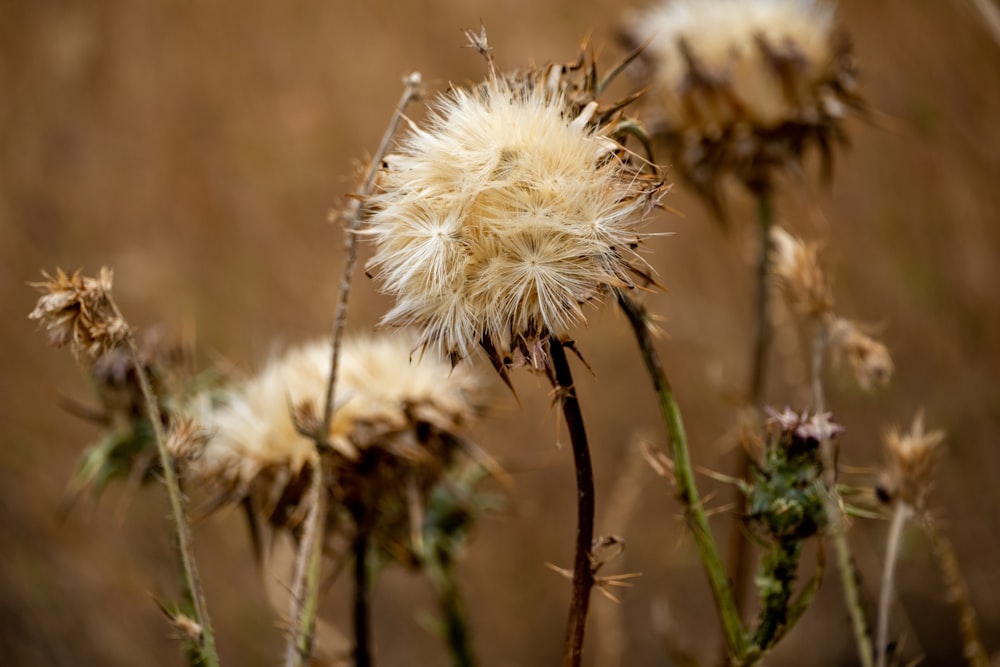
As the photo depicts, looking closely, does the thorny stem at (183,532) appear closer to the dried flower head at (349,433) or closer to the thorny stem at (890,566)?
the dried flower head at (349,433)

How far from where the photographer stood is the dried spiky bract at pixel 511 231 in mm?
483

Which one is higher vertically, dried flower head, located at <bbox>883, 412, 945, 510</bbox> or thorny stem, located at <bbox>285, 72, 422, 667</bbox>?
dried flower head, located at <bbox>883, 412, 945, 510</bbox>

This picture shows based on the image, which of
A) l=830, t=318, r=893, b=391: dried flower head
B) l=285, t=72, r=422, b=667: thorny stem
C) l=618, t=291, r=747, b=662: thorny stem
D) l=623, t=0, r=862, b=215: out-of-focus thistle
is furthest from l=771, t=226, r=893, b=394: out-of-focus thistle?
l=623, t=0, r=862, b=215: out-of-focus thistle

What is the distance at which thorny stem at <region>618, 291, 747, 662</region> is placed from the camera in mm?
544

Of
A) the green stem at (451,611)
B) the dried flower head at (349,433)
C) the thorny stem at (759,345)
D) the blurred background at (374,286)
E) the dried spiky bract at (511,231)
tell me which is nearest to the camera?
the dried spiky bract at (511,231)

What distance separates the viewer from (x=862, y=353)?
62cm

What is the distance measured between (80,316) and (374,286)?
135 cm

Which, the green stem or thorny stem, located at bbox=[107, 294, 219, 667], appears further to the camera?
the green stem

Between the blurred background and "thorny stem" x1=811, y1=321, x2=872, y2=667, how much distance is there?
1057 mm

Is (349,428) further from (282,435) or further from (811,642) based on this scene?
(811,642)

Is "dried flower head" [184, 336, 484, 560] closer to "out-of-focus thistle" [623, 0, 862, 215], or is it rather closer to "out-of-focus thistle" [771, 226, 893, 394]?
"out-of-focus thistle" [771, 226, 893, 394]

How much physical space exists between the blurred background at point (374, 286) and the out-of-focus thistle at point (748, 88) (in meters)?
0.68

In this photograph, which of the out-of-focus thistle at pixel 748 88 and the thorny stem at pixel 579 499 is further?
the out-of-focus thistle at pixel 748 88

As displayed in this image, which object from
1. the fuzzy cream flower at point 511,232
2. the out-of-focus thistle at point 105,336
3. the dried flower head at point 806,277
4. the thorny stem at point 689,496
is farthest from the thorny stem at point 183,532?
the dried flower head at point 806,277
